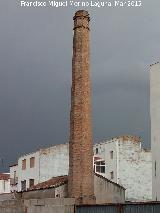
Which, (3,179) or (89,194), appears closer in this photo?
(89,194)

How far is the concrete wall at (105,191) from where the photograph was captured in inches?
1372

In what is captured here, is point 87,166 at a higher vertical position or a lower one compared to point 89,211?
higher

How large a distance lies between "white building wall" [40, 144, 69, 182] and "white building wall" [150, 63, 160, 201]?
23692 mm

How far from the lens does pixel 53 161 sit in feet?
190

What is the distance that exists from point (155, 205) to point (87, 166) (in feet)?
39.7

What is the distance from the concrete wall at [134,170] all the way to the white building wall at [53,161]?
7.10 meters

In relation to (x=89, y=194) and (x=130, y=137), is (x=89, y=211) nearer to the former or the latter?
(x=89, y=194)

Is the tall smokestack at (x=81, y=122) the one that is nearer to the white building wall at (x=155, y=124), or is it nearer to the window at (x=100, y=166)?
the white building wall at (x=155, y=124)

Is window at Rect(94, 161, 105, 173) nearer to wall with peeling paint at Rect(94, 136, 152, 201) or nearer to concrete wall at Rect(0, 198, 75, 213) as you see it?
wall with peeling paint at Rect(94, 136, 152, 201)

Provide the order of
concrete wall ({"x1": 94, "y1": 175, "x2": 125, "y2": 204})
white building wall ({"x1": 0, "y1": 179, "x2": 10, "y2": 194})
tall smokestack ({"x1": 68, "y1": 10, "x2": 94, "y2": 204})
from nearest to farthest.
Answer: tall smokestack ({"x1": 68, "y1": 10, "x2": 94, "y2": 204}) → concrete wall ({"x1": 94, "y1": 175, "x2": 125, "y2": 204}) → white building wall ({"x1": 0, "y1": 179, "x2": 10, "y2": 194})

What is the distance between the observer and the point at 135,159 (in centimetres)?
5662

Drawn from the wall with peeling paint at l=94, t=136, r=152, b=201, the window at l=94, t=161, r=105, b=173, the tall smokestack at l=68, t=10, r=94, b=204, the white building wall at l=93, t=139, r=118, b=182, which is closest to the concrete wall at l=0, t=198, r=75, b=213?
the tall smokestack at l=68, t=10, r=94, b=204

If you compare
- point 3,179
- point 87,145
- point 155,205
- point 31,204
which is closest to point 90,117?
point 87,145

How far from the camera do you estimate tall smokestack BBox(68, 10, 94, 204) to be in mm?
33625
